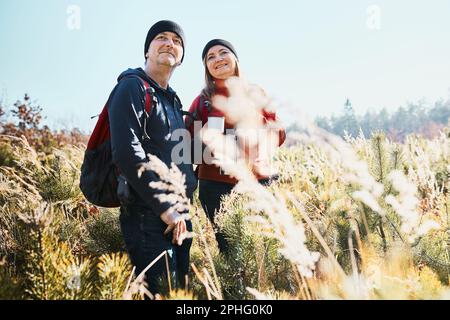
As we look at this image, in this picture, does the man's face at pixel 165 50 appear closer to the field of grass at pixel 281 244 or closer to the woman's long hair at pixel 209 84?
the woman's long hair at pixel 209 84

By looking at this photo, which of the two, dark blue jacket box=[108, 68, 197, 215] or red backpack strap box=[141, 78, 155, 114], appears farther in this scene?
red backpack strap box=[141, 78, 155, 114]

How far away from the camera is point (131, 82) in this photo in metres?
2.47

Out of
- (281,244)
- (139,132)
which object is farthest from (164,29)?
(281,244)

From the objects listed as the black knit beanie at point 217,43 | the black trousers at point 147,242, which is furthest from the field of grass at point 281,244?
the black knit beanie at point 217,43

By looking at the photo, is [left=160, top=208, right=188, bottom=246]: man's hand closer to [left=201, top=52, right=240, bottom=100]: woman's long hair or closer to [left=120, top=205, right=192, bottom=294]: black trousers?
[left=120, top=205, right=192, bottom=294]: black trousers

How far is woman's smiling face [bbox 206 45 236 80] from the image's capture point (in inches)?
135

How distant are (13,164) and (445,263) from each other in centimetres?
644

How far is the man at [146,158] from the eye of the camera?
2.29m

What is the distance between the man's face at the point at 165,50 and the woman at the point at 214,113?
0.50 metres

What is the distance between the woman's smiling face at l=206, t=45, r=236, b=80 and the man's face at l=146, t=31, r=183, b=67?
568mm

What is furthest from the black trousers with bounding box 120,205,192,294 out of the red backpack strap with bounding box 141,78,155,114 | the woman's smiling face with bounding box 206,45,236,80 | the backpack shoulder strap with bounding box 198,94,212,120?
the woman's smiling face with bounding box 206,45,236,80

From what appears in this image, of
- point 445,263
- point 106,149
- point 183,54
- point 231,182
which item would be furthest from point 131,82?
point 445,263

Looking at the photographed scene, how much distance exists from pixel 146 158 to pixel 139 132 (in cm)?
16
